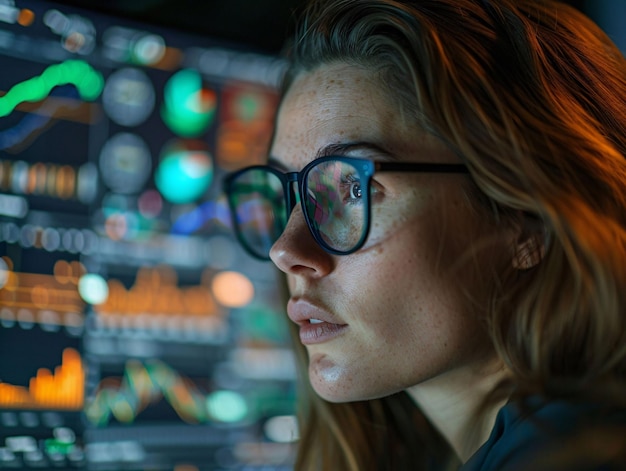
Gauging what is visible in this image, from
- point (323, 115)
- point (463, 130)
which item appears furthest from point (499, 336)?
point (323, 115)

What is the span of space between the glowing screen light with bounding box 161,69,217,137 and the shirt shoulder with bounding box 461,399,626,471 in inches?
35.6

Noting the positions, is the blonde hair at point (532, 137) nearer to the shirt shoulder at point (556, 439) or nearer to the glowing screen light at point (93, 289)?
the shirt shoulder at point (556, 439)

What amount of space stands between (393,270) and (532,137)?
280mm

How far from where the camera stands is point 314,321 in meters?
1.22

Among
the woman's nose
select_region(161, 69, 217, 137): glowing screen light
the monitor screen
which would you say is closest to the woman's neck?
the woman's nose

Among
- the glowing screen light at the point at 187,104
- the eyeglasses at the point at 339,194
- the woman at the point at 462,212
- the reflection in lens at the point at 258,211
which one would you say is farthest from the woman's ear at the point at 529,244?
the glowing screen light at the point at 187,104

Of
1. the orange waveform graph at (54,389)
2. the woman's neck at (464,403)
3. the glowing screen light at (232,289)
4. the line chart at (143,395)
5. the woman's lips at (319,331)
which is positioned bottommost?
the line chart at (143,395)

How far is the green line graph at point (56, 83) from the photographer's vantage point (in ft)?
4.33

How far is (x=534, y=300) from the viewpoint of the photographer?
3.68 feet

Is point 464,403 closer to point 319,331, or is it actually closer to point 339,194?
point 319,331

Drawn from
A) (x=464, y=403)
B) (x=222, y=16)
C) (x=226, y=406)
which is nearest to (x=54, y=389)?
(x=226, y=406)

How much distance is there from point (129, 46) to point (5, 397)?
0.71m

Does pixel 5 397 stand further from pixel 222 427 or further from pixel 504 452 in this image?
pixel 504 452

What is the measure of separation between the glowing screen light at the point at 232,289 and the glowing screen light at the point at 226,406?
19 centimetres
